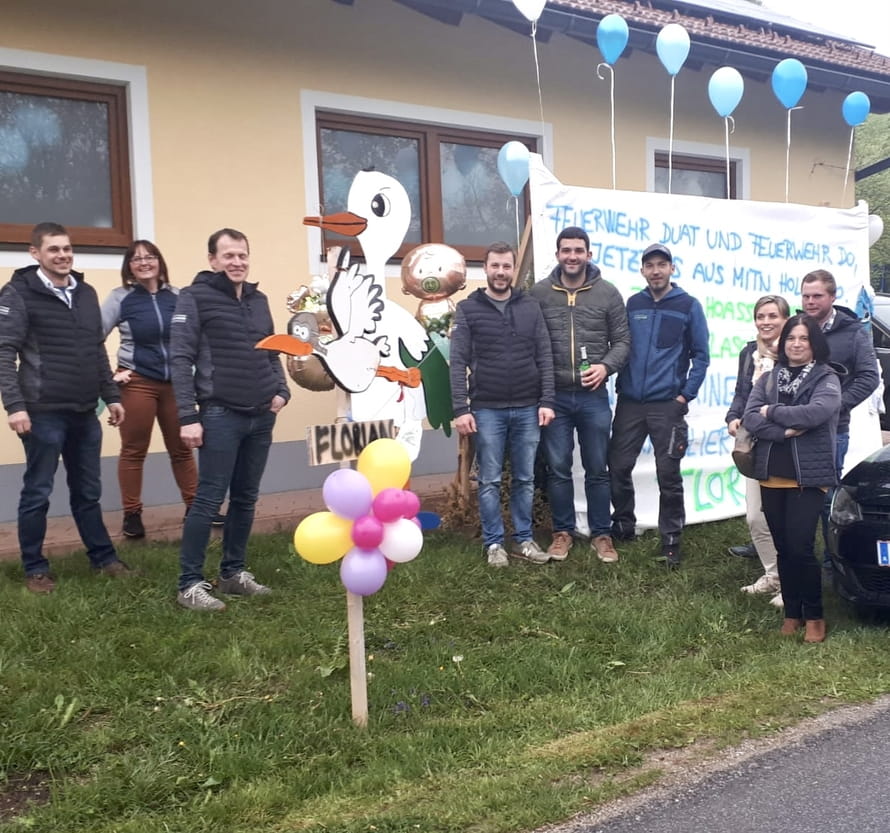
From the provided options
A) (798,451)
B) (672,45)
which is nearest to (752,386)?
(798,451)

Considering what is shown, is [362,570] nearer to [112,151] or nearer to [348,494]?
[348,494]

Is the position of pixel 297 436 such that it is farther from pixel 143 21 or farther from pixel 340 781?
pixel 340 781

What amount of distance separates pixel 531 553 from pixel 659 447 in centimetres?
103

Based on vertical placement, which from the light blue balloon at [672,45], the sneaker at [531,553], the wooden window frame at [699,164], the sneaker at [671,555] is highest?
the light blue balloon at [672,45]

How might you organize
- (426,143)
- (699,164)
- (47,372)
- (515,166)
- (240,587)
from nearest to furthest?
(47,372)
(240,587)
(515,166)
(426,143)
(699,164)

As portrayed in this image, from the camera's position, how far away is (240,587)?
15.3ft

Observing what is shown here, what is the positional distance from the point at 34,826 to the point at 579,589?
3048mm

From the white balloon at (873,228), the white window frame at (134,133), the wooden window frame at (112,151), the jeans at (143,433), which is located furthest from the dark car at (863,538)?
the wooden window frame at (112,151)

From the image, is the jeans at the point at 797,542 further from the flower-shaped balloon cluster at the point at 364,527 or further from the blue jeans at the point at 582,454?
the flower-shaped balloon cluster at the point at 364,527

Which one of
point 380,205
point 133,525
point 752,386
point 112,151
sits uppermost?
point 112,151

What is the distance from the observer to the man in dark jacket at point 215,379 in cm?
427

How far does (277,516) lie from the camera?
654 cm

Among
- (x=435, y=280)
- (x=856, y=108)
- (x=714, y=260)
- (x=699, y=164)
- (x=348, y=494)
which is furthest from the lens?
(x=699, y=164)

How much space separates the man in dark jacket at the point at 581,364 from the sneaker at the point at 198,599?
6.76 feet
